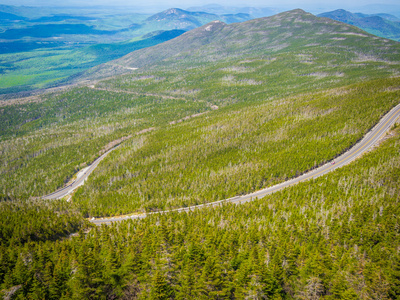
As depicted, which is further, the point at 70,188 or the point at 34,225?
the point at 70,188

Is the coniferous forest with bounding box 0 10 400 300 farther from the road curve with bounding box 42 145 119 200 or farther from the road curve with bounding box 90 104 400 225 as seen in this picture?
the road curve with bounding box 42 145 119 200

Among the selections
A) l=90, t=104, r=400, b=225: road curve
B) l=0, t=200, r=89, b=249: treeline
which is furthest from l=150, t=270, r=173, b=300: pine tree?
l=0, t=200, r=89, b=249: treeline

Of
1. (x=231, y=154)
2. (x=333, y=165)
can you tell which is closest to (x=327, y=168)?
(x=333, y=165)

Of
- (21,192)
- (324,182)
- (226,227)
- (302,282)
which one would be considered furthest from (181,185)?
(21,192)

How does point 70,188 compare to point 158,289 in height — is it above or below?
below

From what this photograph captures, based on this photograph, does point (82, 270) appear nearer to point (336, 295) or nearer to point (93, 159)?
point (336, 295)

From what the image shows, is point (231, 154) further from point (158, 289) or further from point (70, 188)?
point (158, 289)
